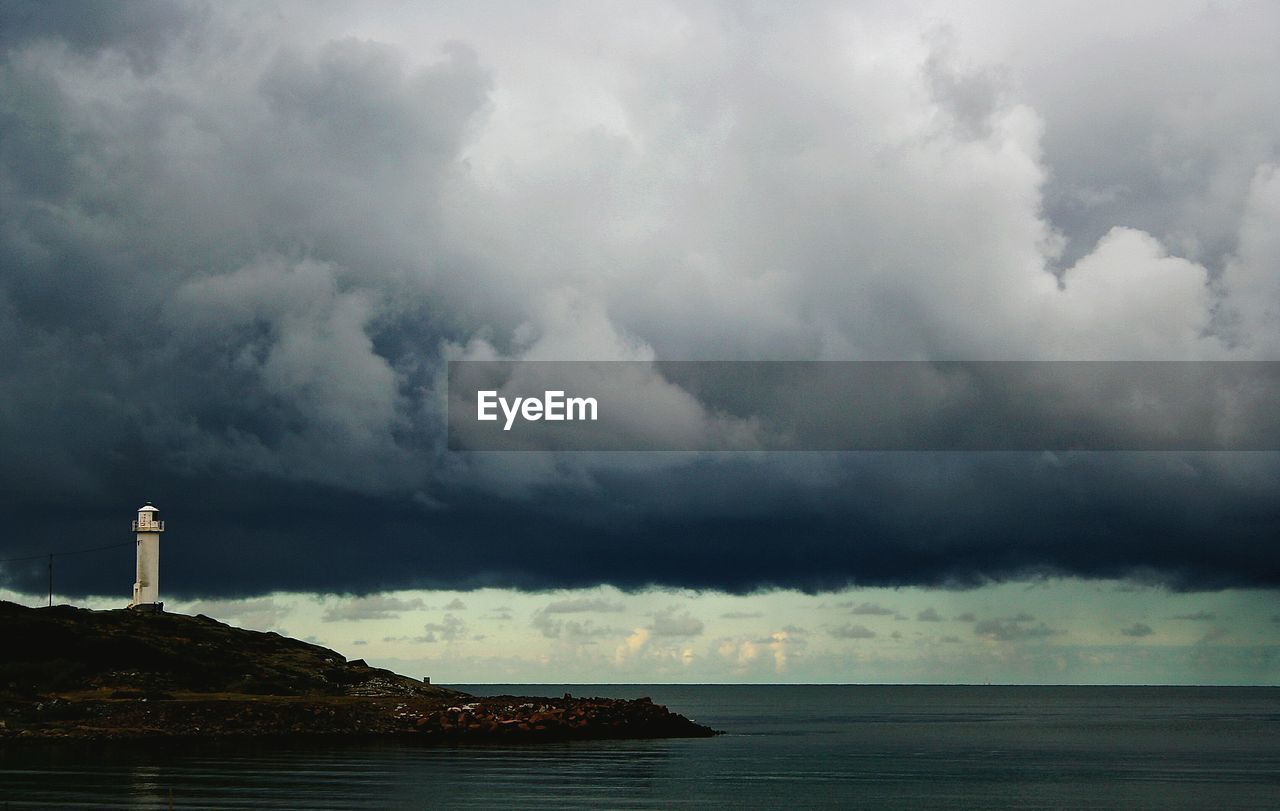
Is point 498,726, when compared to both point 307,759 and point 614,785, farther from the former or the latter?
point 614,785

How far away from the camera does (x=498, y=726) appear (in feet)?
410

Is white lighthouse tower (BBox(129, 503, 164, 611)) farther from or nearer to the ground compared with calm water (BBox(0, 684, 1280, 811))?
farther from the ground

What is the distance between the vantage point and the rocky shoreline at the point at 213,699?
117438mm

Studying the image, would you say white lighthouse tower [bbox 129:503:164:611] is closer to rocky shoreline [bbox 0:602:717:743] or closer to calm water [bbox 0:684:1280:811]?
rocky shoreline [bbox 0:602:717:743]

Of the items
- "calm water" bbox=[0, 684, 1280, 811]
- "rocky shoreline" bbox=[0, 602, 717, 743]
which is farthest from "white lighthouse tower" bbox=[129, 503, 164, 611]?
"calm water" bbox=[0, 684, 1280, 811]

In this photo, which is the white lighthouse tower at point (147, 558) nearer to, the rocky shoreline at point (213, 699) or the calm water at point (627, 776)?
the rocky shoreline at point (213, 699)

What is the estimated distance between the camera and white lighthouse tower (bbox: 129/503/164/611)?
161 metres

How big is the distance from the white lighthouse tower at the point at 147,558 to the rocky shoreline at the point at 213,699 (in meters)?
5.38

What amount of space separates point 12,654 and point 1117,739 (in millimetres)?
128725

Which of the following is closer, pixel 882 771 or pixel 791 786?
pixel 791 786

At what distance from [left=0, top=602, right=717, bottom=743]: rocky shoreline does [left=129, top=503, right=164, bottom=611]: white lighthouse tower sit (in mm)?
5377

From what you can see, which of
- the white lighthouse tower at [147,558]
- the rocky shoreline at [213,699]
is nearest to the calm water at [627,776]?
the rocky shoreline at [213,699]

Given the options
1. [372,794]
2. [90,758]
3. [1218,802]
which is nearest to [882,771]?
[1218,802]

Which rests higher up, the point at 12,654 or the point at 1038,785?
the point at 12,654
